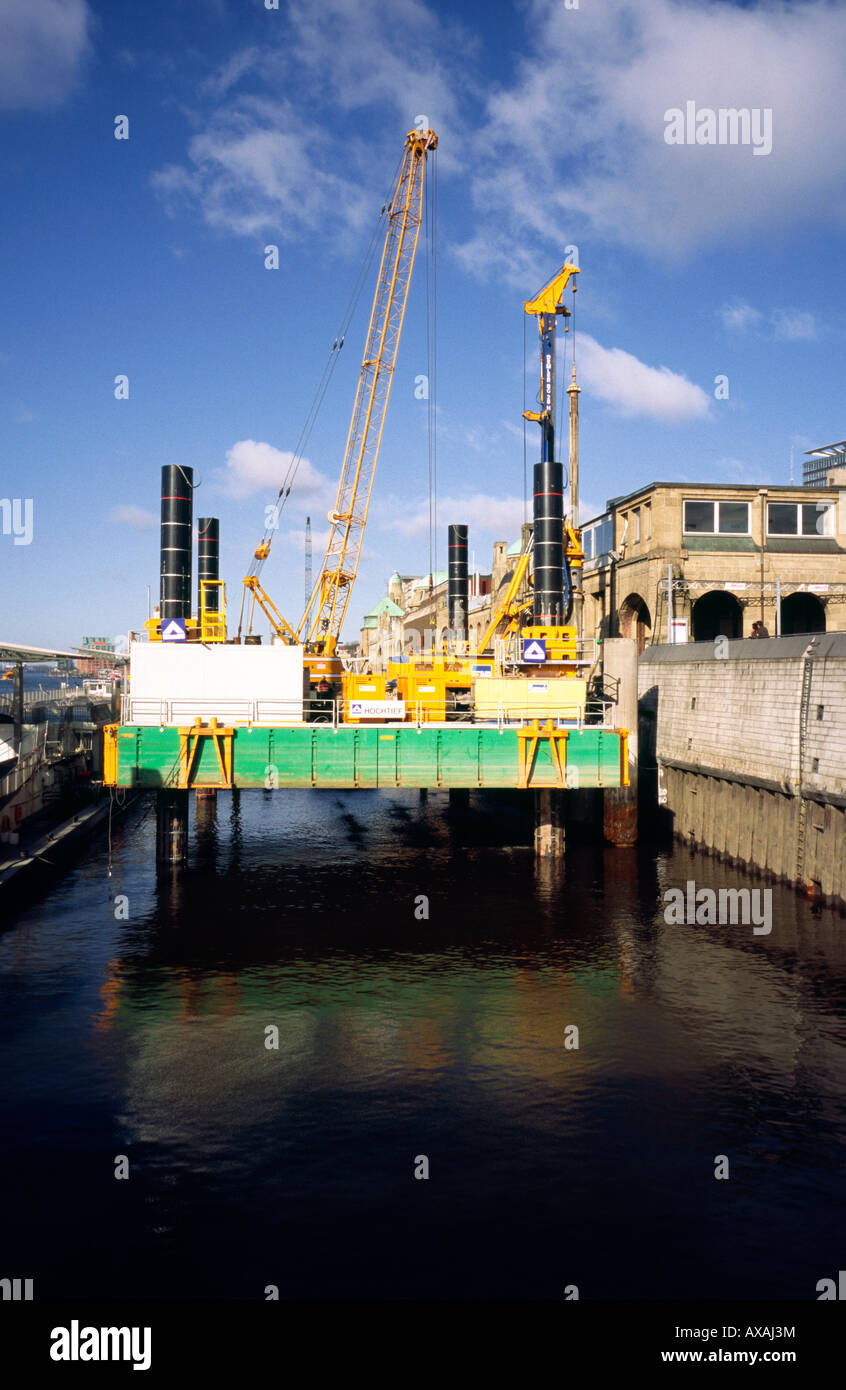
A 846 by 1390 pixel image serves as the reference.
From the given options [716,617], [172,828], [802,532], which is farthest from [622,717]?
[716,617]

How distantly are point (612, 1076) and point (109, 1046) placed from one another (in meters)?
13.3

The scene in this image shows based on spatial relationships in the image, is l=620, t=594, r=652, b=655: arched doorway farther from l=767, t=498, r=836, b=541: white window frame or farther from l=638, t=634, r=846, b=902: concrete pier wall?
l=638, t=634, r=846, b=902: concrete pier wall

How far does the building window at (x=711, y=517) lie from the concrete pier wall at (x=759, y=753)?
13.8 metres

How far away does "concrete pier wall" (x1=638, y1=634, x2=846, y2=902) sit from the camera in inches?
1544

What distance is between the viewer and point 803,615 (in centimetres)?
7675

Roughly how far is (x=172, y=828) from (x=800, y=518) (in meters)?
53.1

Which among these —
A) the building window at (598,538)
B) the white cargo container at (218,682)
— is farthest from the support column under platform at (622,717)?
the building window at (598,538)

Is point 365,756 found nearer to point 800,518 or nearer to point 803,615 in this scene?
point 800,518

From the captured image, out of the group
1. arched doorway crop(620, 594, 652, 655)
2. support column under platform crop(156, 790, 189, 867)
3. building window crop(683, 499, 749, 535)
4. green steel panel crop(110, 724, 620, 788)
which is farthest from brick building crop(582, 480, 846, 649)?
support column under platform crop(156, 790, 189, 867)

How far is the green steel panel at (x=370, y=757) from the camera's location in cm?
4216

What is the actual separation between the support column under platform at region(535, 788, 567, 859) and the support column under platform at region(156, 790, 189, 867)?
17.7 meters
